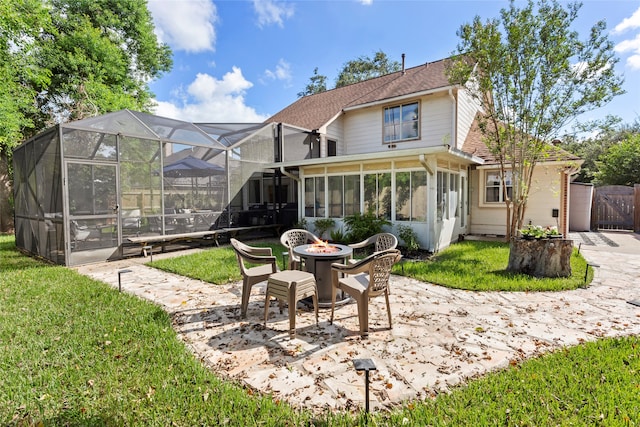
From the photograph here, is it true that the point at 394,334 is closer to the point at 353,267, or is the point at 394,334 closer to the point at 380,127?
the point at 353,267

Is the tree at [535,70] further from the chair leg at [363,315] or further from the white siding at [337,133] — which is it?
the white siding at [337,133]

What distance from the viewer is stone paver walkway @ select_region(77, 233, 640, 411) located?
2584 mm

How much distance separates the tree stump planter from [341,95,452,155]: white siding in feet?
16.0

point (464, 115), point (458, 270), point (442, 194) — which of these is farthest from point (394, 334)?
point (464, 115)

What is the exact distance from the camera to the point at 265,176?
11609 mm

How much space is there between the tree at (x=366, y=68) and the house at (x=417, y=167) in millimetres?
12217

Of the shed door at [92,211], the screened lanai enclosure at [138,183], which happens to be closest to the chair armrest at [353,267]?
the screened lanai enclosure at [138,183]

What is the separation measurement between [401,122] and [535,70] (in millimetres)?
5037

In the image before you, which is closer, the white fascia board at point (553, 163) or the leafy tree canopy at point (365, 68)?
the white fascia board at point (553, 163)

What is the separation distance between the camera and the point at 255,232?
444 inches

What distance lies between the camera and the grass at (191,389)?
2.13 meters

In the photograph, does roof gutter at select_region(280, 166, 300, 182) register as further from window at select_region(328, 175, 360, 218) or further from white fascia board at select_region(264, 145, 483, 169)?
window at select_region(328, 175, 360, 218)

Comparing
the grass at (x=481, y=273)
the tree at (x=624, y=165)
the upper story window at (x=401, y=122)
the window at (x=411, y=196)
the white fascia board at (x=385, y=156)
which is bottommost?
the grass at (x=481, y=273)

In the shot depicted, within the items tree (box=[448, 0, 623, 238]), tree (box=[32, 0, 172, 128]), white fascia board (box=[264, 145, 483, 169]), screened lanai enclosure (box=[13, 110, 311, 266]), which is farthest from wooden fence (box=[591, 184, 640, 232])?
tree (box=[32, 0, 172, 128])
